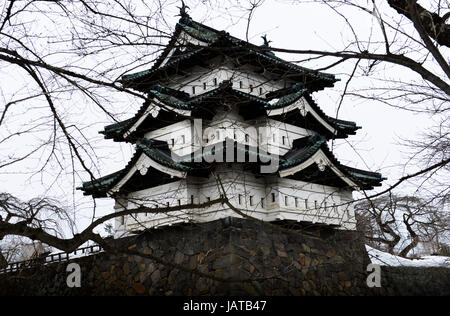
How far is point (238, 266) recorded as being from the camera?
9.79m

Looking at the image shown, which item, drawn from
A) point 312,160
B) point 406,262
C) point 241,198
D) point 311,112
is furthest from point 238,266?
point 406,262

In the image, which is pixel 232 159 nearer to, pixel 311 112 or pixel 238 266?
pixel 238 266

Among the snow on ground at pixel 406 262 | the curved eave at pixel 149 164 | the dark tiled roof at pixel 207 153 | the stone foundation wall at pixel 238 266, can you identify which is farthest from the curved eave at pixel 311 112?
the snow on ground at pixel 406 262

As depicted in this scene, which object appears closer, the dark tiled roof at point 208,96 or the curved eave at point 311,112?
the dark tiled roof at point 208,96

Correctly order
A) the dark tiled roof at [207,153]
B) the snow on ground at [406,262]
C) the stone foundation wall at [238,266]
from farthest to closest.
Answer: the snow on ground at [406,262] < the dark tiled roof at [207,153] < the stone foundation wall at [238,266]

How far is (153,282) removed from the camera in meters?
Result: 10.8

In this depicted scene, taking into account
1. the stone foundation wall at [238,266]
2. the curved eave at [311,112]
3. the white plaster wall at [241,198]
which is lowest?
the stone foundation wall at [238,266]

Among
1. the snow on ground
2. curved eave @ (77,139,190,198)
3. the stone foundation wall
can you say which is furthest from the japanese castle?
the snow on ground

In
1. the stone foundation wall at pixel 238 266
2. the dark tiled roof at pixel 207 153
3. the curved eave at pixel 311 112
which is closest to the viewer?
the stone foundation wall at pixel 238 266

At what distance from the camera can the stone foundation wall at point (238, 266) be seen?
9977 mm

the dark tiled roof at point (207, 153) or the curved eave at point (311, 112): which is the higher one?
the curved eave at point (311, 112)

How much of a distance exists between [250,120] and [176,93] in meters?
2.06

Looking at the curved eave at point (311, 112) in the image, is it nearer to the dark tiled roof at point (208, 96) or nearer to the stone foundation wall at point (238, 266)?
the dark tiled roof at point (208, 96)
